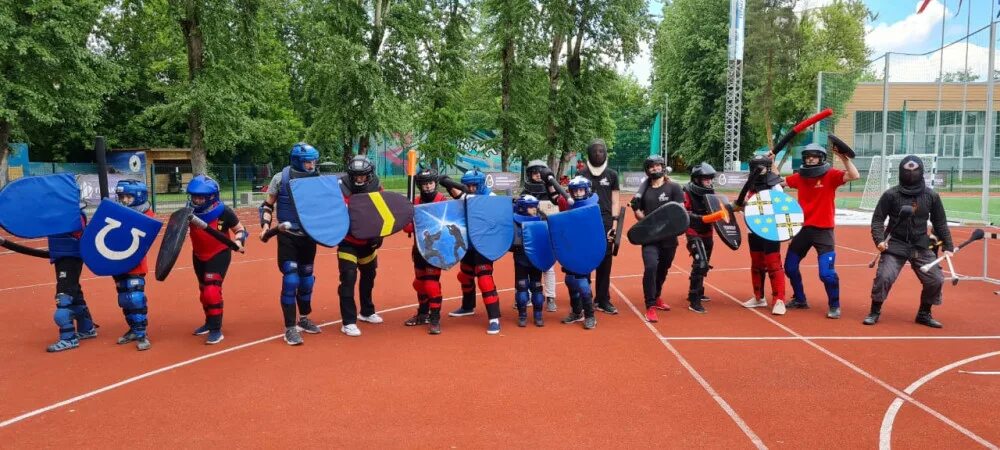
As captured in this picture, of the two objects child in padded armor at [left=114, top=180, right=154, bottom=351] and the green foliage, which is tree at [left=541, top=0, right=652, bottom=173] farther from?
child in padded armor at [left=114, top=180, right=154, bottom=351]

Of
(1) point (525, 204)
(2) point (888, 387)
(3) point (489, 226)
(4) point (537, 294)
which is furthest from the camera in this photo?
(4) point (537, 294)

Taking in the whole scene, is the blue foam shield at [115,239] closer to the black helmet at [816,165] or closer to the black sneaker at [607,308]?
the black sneaker at [607,308]

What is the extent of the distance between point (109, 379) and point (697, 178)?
22.2 feet

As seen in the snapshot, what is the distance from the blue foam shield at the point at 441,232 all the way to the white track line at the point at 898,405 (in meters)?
4.06

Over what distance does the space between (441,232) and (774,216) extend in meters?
4.12

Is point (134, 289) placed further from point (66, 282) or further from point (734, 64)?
point (734, 64)

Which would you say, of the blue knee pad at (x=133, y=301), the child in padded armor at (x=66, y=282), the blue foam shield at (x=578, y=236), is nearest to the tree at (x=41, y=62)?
the child in padded armor at (x=66, y=282)

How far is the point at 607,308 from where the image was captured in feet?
25.5

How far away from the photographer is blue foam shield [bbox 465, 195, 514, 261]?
6879 mm

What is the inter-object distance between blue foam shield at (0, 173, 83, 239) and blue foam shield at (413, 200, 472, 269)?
3.38 m

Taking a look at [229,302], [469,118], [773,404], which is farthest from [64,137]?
Result: [773,404]

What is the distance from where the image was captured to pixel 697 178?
8.17 meters

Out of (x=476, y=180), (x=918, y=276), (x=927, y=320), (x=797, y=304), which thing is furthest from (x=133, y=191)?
(x=927, y=320)

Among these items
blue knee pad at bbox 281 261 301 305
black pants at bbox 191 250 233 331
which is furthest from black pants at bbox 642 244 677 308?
black pants at bbox 191 250 233 331
